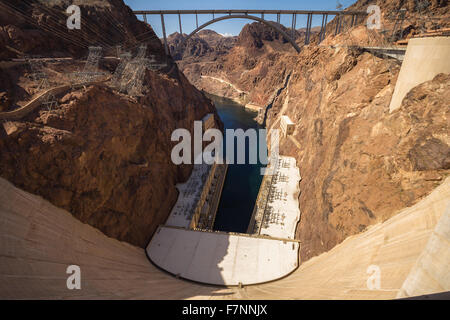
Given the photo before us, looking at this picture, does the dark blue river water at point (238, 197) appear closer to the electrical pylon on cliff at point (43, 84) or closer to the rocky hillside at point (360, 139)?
the rocky hillside at point (360, 139)

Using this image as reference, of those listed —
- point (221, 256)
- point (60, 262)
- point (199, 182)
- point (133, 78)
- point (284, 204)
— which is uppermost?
point (133, 78)

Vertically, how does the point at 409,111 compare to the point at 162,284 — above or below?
above

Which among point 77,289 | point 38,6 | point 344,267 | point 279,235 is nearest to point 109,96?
point 38,6

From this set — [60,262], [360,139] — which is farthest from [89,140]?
[360,139]

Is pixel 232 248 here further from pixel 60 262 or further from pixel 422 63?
pixel 422 63

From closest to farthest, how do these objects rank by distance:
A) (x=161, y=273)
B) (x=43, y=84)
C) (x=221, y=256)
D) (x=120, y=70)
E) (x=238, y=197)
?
(x=161, y=273) → (x=43, y=84) → (x=221, y=256) → (x=120, y=70) → (x=238, y=197)

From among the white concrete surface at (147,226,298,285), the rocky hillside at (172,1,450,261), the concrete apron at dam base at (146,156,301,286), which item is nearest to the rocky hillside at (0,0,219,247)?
the concrete apron at dam base at (146,156,301,286)
